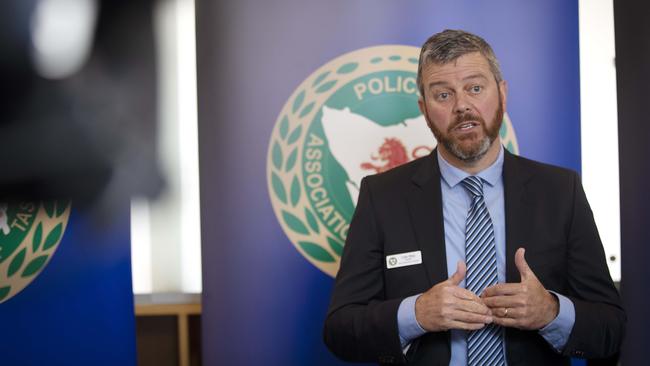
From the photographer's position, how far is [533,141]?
2.46 m

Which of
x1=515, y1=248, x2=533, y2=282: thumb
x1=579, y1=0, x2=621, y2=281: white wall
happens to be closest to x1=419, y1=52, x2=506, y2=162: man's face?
x1=515, y1=248, x2=533, y2=282: thumb

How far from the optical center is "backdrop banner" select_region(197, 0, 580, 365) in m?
2.45

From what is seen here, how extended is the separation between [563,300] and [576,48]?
46.0 inches

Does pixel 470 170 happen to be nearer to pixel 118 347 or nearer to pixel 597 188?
pixel 597 188

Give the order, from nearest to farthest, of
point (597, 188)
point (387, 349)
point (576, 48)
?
point (387, 349), point (576, 48), point (597, 188)

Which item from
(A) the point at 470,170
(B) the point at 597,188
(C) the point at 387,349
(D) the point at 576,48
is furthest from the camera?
(B) the point at 597,188

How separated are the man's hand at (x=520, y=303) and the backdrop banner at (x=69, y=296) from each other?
1.50 metres

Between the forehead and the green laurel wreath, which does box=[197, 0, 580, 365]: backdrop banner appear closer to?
the green laurel wreath

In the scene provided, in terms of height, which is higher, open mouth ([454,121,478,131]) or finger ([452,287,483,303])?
open mouth ([454,121,478,131])

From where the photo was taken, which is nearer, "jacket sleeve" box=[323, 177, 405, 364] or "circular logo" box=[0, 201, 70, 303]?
"jacket sleeve" box=[323, 177, 405, 364]

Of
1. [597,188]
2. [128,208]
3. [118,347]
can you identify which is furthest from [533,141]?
[118,347]

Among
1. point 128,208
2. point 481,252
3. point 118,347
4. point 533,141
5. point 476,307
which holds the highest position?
point 533,141

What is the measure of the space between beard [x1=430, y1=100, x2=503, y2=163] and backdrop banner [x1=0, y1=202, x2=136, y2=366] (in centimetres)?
134

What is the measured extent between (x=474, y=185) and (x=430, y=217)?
0.16m
